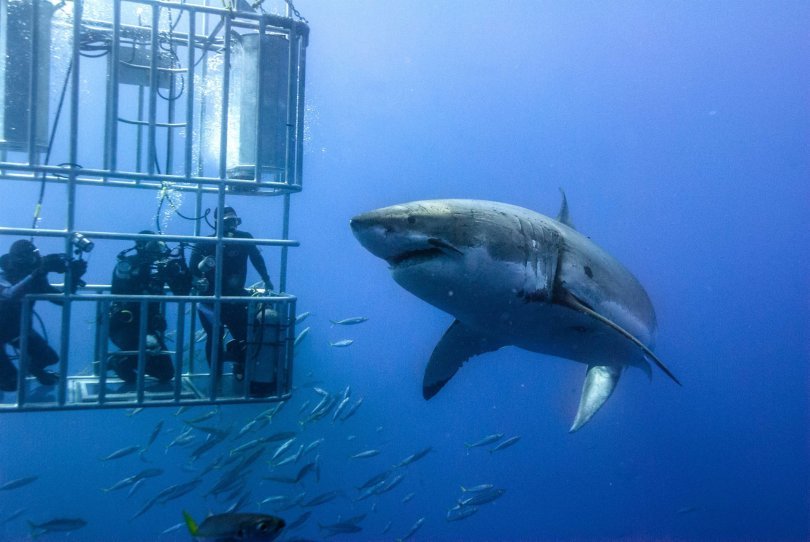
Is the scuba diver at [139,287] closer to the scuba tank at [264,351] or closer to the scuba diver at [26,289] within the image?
the scuba diver at [26,289]

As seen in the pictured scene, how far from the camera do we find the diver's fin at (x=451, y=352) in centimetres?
469

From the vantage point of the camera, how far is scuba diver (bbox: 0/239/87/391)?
424 centimetres

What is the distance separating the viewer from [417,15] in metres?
42.8

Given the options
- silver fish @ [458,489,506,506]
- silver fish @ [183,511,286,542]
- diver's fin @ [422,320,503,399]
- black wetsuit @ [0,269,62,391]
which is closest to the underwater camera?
black wetsuit @ [0,269,62,391]

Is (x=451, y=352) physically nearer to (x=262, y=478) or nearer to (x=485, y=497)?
(x=262, y=478)

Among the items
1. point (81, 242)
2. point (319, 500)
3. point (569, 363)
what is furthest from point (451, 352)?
point (569, 363)

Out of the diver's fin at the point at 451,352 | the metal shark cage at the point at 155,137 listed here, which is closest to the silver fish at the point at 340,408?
the metal shark cage at the point at 155,137

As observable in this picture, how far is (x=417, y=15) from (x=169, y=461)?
33856mm

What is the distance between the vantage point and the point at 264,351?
4.46m

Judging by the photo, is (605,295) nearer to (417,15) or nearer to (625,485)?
(625,485)

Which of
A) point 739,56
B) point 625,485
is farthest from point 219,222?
point 739,56

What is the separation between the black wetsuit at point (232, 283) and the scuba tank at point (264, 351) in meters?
0.32

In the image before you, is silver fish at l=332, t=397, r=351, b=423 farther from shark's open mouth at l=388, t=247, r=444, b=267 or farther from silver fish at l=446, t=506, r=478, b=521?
shark's open mouth at l=388, t=247, r=444, b=267

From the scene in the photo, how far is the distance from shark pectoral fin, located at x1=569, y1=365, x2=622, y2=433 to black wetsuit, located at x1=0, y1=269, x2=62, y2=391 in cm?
468
